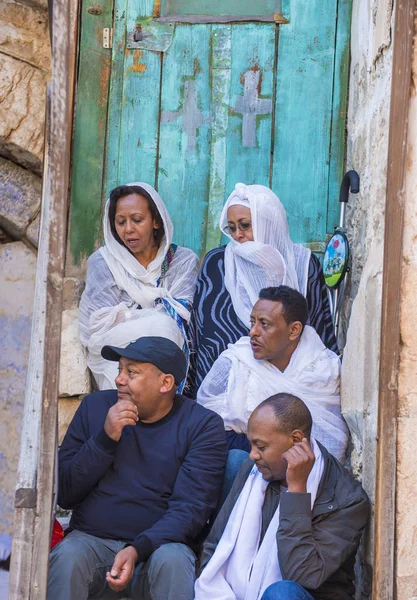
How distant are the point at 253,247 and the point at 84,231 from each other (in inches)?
39.7

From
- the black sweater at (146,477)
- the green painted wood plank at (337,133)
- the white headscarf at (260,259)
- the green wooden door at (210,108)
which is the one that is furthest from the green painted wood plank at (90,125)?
the black sweater at (146,477)

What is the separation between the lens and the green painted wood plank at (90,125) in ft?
17.8

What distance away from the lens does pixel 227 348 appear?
4711mm

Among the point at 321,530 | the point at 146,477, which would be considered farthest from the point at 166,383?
the point at 321,530

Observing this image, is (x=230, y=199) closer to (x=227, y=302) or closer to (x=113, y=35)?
(x=227, y=302)

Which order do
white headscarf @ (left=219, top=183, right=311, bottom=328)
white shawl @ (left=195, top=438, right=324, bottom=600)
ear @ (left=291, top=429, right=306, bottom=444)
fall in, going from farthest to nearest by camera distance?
white headscarf @ (left=219, top=183, right=311, bottom=328)
ear @ (left=291, top=429, right=306, bottom=444)
white shawl @ (left=195, top=438, right=324, bottom=600)

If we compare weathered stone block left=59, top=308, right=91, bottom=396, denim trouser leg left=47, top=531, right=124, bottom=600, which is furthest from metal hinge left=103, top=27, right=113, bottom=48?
denim trouser leg left=47, top=531, right=124, bottom=600

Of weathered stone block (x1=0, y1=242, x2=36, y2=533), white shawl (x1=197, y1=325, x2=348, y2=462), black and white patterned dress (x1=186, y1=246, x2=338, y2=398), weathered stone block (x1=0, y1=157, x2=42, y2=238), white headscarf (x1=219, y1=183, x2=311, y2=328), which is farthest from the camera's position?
weathered stone block (x1=0, y1=242, x2=36, y2=533)

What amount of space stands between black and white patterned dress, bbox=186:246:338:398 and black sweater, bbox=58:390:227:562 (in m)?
0.72

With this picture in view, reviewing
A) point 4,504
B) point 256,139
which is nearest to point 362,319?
point 256,139

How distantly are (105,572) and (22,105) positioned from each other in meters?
2.83

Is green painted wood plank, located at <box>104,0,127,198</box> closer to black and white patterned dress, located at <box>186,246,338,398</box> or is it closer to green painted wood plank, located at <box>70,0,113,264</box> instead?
green painted wood plank, located at <box>70,0,113,264</box>

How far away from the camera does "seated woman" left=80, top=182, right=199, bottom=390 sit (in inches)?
191

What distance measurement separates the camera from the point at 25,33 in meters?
5.64
